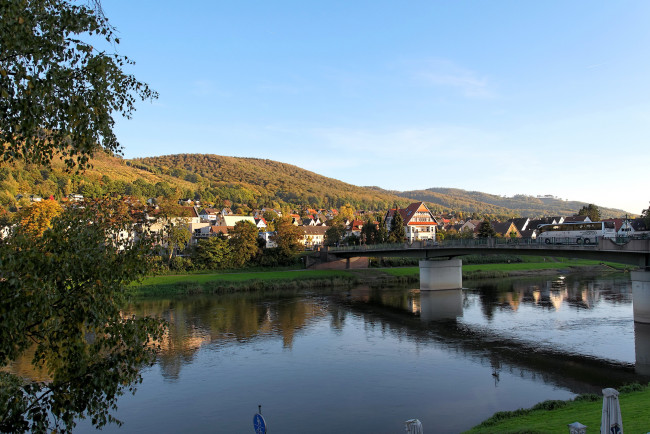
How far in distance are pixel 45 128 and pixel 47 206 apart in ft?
224

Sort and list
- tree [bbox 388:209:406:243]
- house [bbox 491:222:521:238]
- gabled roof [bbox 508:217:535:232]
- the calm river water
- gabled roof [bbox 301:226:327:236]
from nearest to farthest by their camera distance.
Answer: the calm river water → tree [bbox 388:209:406:243] → gabled roof [bbox 301:226:327:236] → house [bbox 491:222:521:238] → gabled roof [bbox 508:217:535:232]

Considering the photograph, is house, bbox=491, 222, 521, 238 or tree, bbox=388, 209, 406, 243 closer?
tree, bbox=388, 209, 406, 243

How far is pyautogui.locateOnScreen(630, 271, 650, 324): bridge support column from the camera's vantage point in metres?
34.0

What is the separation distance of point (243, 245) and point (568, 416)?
69.4m

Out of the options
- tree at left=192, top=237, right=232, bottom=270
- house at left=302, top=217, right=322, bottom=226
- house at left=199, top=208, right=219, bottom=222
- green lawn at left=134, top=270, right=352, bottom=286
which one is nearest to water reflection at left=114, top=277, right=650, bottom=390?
green lawn at left=134, top=270, right=352, bottom=286

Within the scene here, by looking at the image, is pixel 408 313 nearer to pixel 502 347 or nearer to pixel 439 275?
pixel 502 347

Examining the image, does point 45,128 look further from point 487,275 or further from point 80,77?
point 487,275

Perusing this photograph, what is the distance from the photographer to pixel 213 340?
108ft

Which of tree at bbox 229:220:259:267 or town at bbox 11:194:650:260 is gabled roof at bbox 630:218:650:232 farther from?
tree at bbox 229:220:259:267

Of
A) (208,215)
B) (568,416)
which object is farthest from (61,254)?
(208,215)

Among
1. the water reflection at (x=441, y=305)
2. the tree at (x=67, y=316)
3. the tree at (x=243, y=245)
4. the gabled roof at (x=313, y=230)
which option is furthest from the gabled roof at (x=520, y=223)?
the tree at (x=67, y=316)

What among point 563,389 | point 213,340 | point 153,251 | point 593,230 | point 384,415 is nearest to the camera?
point 153,251

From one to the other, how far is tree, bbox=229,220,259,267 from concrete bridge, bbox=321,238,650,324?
1356 centimetres

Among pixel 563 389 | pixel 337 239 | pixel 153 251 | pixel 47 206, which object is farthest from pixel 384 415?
pixel 337 239
